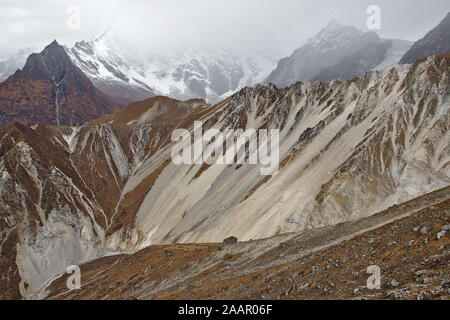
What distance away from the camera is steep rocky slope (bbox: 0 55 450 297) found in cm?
5550

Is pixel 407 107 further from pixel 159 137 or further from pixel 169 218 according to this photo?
pixel 159 137

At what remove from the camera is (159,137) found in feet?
455

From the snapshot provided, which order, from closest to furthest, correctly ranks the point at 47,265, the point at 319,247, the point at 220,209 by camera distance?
the point at 319,247 → the point at 220,209 → the point at 47,265

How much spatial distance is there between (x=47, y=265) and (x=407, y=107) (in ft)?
279

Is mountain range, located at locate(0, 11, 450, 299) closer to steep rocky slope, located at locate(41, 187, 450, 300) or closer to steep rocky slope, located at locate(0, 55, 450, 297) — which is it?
steep rocky slope, located at locate(41, 187, 450, 300)

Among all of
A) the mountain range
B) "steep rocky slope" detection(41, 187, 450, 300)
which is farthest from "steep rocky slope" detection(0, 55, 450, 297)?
"steep rocky slope" detection(41, 187, 450, 300)

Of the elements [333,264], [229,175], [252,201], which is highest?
[333,264]

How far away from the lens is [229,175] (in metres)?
86.6

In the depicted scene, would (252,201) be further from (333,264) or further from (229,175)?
(333,264)

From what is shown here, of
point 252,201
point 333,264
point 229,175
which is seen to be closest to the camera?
point 333,264

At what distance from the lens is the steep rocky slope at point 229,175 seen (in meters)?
55.5

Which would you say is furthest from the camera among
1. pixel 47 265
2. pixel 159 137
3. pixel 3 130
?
pixel 159 137

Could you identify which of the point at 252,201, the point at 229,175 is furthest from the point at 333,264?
the point at 229,175
